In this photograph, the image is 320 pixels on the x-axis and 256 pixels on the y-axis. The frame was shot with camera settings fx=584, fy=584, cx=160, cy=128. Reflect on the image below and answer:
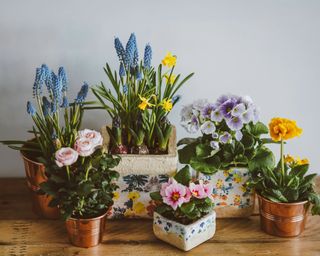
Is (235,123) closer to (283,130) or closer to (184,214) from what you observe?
(283,130)

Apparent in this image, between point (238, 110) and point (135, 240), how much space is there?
0.43 meters

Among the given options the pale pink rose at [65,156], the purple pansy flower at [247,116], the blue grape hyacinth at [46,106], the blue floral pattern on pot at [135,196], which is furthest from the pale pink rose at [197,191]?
the blue grape hyacinth at [46,106]

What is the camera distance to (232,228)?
63.2 inches

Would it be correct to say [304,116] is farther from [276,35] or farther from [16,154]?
[16,154]

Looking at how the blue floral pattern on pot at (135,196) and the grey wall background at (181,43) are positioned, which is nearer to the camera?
the blue floral pattern on pot at (135,196)

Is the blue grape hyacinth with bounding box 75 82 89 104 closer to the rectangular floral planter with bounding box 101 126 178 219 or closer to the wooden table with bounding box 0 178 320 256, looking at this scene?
the rectangular floral planter with bounding box 101 126 178 219

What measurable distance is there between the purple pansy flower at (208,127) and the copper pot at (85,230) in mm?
340

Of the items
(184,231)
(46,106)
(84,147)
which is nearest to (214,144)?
(184,231)

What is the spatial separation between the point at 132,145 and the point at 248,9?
537mm

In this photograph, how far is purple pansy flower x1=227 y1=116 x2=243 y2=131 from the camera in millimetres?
1504

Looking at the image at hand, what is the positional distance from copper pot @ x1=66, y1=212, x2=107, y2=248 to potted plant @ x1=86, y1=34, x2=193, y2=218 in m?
0.13

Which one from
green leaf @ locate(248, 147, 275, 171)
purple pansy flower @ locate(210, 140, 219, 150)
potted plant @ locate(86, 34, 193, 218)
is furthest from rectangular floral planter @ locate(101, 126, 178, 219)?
green leaf @ locate(248, 147, 275, 171)

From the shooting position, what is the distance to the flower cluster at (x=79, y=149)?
4.66 ft

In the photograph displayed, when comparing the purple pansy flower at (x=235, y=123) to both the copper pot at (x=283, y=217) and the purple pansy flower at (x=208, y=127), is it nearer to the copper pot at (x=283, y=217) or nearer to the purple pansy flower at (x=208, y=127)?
the purple pansy flower at (x=208, y=127)
